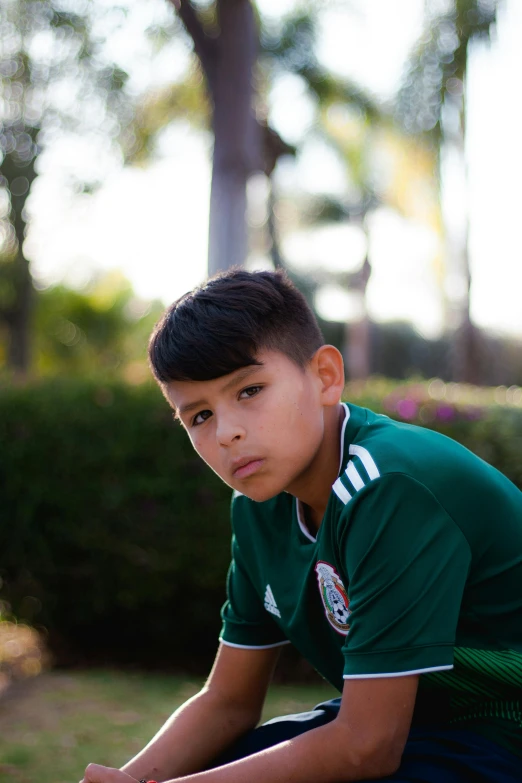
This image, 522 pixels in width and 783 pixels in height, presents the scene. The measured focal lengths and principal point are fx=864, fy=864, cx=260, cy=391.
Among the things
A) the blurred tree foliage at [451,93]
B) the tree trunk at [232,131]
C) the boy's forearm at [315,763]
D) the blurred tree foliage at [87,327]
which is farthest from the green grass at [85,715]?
the blurred tree foliage at [87,327]

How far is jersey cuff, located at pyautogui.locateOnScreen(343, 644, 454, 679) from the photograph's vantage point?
5.34ft

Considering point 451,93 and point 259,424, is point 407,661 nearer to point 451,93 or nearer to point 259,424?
point 259,424

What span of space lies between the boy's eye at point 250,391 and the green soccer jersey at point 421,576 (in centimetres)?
23

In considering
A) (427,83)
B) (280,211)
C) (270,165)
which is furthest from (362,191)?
(270,165)

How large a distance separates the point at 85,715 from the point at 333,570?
3.22 meters

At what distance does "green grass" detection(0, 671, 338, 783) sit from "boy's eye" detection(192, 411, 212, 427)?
236cm

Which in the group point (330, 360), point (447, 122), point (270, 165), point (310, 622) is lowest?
point (310, 622)

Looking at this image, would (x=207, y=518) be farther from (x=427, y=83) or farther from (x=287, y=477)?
(x=427, y=83)

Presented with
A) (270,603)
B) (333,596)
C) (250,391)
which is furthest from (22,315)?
(333,596)

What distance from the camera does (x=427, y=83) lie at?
51.1ft

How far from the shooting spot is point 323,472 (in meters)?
2.05

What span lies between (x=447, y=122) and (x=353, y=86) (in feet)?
5.95

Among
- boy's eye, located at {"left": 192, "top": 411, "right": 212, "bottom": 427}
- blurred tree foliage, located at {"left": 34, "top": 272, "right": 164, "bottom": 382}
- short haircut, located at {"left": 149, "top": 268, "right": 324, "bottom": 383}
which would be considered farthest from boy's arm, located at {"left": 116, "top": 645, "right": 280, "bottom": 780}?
blurred tree foliage, located at {"left": 34, "top": 272, "right": 164, "bottom": 382}

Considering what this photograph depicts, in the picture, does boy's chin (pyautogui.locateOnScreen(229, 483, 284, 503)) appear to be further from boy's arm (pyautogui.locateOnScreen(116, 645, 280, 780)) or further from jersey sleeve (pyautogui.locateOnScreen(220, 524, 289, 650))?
boy's arm (pyautogui.locateOnScreen(116, 645, 280, 780))
